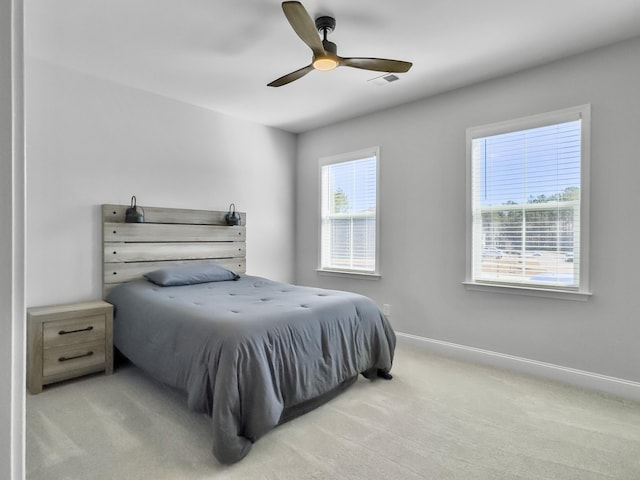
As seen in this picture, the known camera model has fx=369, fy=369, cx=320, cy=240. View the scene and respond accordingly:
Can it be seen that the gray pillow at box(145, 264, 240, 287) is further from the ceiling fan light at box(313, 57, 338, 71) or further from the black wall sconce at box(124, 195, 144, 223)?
the ceiling fan light at box(313, 57, 338, 71)

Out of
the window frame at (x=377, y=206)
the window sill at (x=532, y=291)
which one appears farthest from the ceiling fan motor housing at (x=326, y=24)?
the window sill at (x=532, y=291)

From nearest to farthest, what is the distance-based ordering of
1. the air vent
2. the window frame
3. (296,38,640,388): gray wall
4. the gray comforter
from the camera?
the gray comforter, (296,38,640,388): gray wall, the air vent, the window frame

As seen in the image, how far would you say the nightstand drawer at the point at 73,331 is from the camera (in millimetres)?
2771

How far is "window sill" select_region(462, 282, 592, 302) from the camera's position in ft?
9.36

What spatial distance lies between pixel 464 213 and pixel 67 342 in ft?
11.6

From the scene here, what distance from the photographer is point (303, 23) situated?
2.03 metres

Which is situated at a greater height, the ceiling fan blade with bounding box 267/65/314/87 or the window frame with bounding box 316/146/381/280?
the ceiling fan blade with bounding box 267/65/314/87

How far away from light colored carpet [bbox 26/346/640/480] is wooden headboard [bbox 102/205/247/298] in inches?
41.8

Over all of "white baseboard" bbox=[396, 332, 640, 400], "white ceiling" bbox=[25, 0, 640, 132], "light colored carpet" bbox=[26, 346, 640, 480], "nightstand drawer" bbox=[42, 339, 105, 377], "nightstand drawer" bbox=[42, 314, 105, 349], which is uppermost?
"white ceiling" bbox=[25, 0, 640, 132]

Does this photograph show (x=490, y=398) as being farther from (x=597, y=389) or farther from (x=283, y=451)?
(x=283, y=451)

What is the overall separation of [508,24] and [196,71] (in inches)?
96.1

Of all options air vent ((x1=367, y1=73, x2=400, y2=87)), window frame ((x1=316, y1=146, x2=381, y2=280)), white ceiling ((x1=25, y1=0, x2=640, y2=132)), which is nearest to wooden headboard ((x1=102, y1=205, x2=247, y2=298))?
window frame ((x1=316, y1=146, x2=381, y2=280))

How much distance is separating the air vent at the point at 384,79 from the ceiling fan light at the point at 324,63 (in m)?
0.98

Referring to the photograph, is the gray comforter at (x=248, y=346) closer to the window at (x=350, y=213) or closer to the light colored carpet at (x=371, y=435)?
the light colored carpet at (x=371, y=435)
